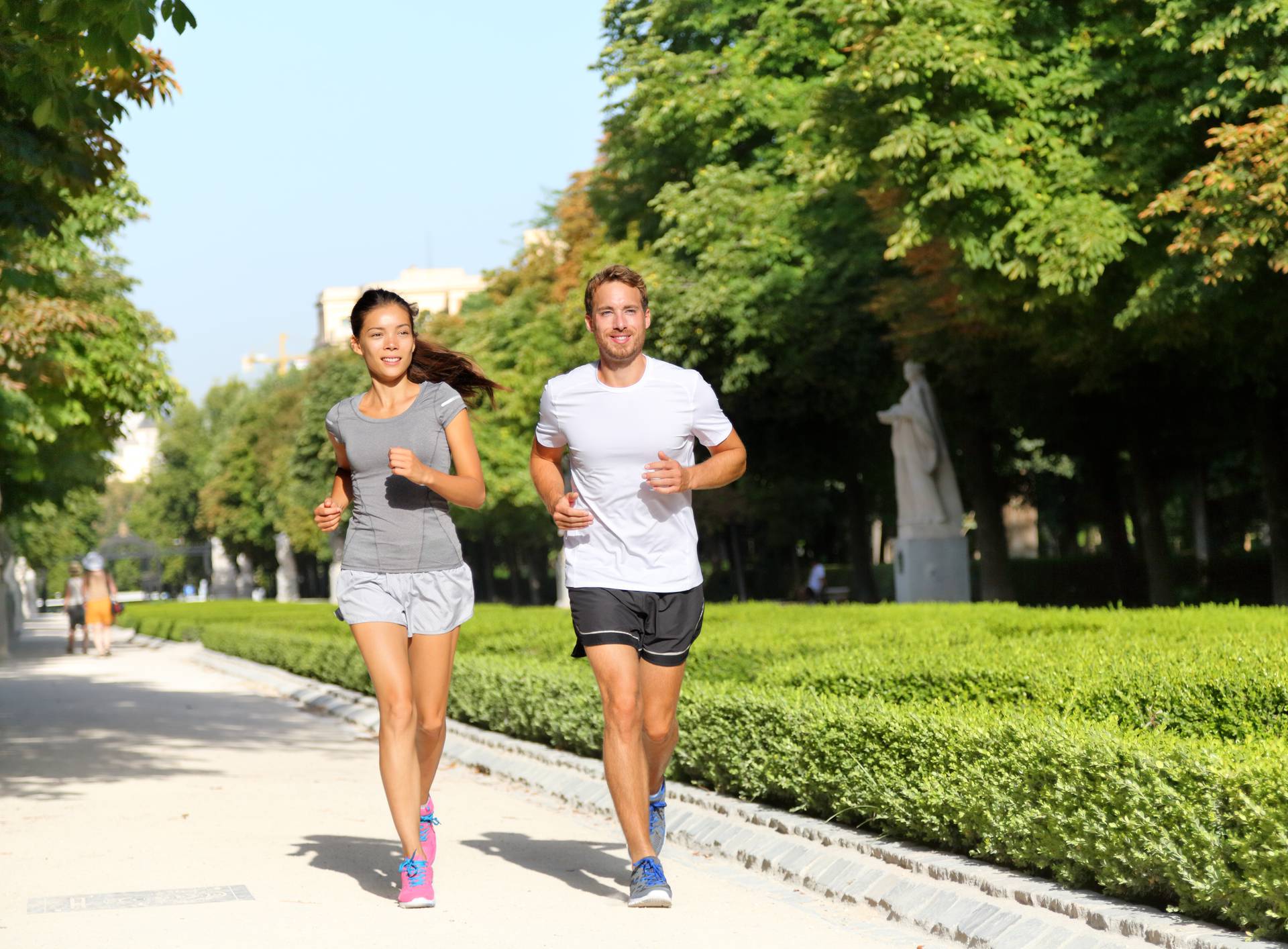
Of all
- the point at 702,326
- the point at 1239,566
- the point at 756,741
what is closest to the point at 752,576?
the point at 1239,566

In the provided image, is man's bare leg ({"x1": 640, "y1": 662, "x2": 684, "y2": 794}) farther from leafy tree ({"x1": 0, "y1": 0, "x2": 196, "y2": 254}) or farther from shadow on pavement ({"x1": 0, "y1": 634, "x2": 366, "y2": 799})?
shadow on pavement ({"x1": 0, "y1": 634, "x2": 366, "y2": 799})

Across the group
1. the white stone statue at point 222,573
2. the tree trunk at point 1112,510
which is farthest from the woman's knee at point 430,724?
the white stone statue at point 222,573

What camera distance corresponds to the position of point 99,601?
33406mm

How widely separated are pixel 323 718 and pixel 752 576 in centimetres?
3938

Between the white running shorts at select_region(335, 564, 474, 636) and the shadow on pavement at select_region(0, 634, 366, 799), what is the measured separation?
4.43m

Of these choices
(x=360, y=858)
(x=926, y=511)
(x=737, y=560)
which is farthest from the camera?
(x=737, y=560)

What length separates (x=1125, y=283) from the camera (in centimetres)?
1839

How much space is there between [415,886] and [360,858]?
1347mm

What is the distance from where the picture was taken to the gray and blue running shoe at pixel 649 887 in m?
5.77

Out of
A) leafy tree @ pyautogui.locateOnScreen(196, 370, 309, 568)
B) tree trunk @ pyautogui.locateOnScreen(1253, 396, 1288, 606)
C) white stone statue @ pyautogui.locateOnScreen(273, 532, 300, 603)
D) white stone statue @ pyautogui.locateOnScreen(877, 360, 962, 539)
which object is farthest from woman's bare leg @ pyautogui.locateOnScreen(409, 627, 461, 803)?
white stone statue @ pyautogui.locateOnScreen(273, 532, 300, 603)

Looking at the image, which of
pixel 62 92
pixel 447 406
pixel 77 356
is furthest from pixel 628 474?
pixel 77 356

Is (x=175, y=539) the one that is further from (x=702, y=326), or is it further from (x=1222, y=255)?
(x=1222, y=255)

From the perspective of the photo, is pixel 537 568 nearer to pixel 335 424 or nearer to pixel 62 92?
pixel 62 92

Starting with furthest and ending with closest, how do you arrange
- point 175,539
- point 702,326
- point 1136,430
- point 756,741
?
point 175,539, point 702,326, point 1136,430, point 756,741
